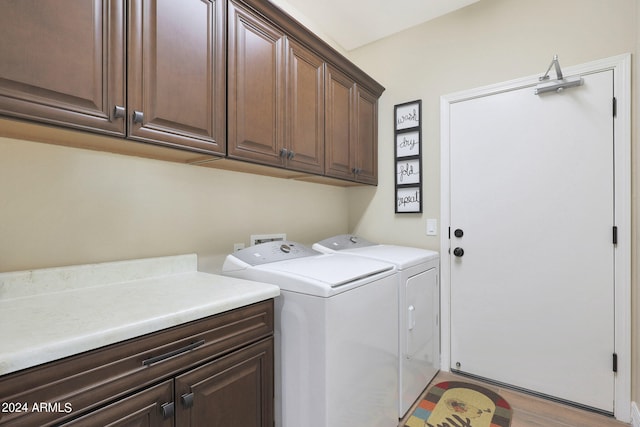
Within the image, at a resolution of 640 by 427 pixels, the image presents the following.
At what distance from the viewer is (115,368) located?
0.79 meters

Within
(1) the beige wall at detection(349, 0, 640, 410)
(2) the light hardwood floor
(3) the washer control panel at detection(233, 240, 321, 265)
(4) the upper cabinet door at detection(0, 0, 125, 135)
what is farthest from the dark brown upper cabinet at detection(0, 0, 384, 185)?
(2) the light hardwood floor

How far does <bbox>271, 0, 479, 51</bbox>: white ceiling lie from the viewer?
2248 mm

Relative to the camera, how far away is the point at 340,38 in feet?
8.86

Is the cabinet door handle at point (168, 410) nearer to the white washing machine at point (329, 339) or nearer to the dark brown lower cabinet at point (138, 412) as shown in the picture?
the dark brown lower cabinet at point (138, 412)

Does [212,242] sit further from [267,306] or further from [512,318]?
[512,318]

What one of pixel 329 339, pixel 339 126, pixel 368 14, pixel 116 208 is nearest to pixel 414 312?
pixel 329 339

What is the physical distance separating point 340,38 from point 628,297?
8.90 ft

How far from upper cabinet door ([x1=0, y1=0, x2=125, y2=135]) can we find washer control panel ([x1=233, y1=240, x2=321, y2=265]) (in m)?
0.78

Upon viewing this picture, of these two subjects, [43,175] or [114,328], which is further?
[43,175]

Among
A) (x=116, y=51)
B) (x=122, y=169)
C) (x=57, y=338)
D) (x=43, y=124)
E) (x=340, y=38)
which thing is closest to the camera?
(x=57, y=338)

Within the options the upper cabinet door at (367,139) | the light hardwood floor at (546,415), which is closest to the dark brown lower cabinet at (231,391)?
the light hardwood floor at (546,415)

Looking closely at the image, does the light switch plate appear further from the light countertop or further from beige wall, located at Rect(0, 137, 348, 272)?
the light countertop

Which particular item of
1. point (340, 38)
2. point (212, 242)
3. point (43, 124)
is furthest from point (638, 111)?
point (43, 124)

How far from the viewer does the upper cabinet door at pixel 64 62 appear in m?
0.87
